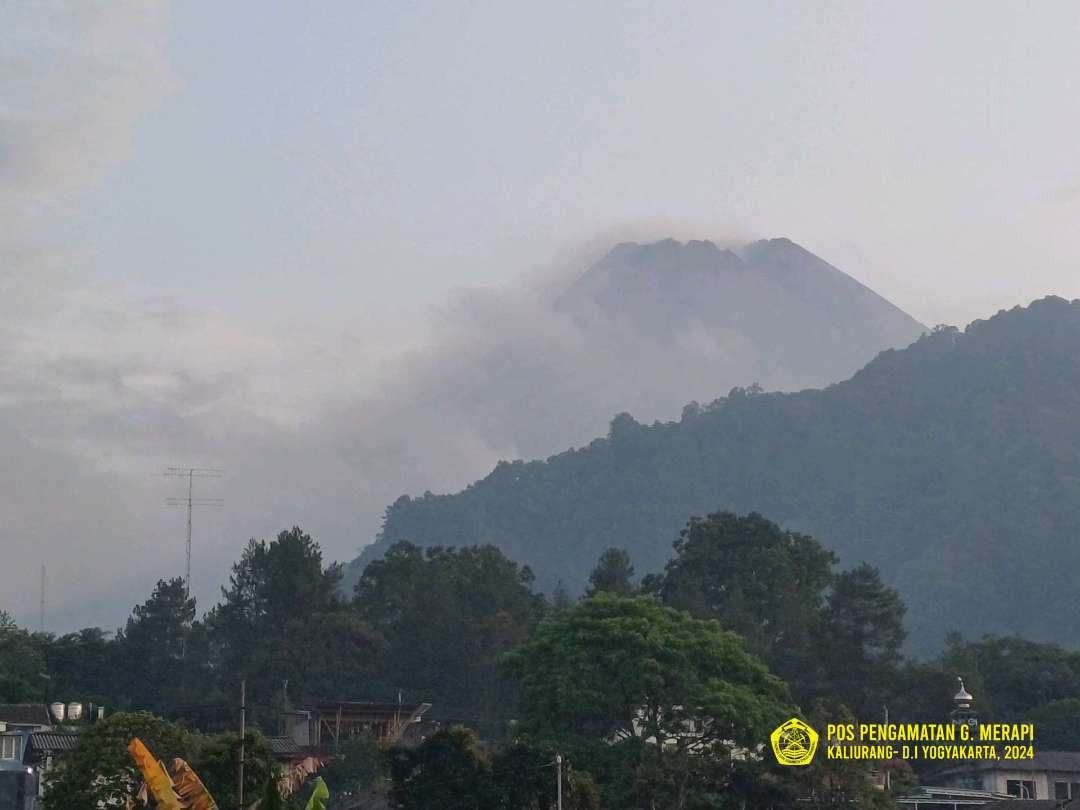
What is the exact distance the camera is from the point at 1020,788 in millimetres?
60281

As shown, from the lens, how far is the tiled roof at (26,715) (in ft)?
201

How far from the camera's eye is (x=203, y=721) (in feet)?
243

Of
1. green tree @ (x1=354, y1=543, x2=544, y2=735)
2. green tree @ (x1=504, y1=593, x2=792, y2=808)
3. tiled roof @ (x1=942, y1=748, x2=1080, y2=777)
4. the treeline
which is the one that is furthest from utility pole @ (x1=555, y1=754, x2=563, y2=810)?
green tree @ (x1=354, y1=543, x2=544, y2=735)

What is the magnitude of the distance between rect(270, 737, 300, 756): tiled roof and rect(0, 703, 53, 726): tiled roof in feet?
28.3

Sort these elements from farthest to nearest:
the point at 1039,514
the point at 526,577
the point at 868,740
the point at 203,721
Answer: the point at 1039,514
the point at 526,577
the point at 203,721
the point at 868,740

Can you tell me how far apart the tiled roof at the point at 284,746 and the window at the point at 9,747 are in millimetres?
9316

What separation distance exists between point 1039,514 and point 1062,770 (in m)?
141

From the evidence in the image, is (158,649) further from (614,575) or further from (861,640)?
(861,640)

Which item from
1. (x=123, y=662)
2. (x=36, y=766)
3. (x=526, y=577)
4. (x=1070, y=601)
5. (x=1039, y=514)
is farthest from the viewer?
(x=1039, y=514)

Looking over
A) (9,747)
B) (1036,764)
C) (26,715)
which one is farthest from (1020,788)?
(26,715)

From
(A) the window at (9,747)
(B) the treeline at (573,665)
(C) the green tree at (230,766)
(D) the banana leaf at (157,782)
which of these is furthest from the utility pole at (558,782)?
(A) the window at (9,747)

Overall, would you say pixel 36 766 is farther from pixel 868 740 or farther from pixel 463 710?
pixel 463 710

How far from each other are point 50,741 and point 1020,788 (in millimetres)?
35418

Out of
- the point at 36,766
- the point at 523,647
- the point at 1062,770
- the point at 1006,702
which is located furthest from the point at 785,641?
the point at 36,766
